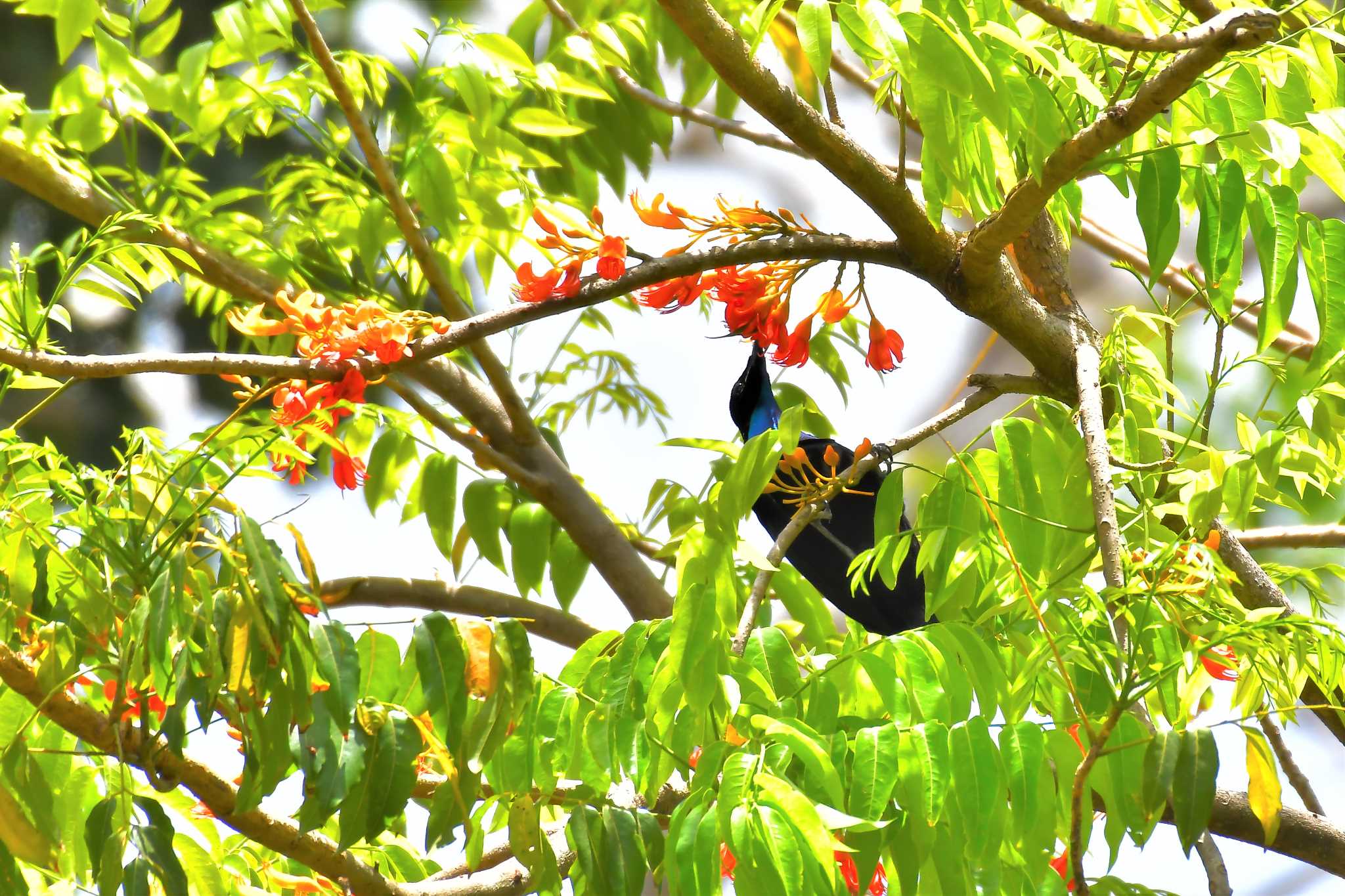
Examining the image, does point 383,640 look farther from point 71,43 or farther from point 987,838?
point 71,43

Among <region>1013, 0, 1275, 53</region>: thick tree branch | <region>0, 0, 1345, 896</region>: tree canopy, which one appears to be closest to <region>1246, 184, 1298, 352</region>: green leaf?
<region>0, 0, 1345, 896</region>: tree canopy

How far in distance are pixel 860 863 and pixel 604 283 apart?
686 millimetres

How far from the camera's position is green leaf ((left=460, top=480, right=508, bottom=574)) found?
284cm

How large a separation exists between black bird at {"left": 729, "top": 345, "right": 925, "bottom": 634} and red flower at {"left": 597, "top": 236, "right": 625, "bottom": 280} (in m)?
1.35

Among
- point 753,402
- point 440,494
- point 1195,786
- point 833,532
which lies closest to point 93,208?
point 440,494

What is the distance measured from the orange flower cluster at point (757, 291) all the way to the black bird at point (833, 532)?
96 centimetres

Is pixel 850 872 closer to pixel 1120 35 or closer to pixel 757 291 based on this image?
pixel 757 291

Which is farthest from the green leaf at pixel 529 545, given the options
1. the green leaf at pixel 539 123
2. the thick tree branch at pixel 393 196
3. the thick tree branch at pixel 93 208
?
the green leaf at pixel 539 123

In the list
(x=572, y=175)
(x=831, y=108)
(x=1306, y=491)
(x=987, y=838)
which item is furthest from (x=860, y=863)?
(x=572, y=175)

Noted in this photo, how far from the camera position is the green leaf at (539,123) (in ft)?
8.18

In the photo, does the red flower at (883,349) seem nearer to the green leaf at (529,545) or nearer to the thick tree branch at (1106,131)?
the thick tree branch at (1106,131)

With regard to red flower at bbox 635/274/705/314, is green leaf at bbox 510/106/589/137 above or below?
above

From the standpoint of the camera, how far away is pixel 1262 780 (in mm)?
1234

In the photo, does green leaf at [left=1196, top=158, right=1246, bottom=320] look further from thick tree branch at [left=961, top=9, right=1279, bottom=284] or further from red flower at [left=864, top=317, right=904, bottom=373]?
red flower at [left=864, top=317, right=904, bottom=373]
